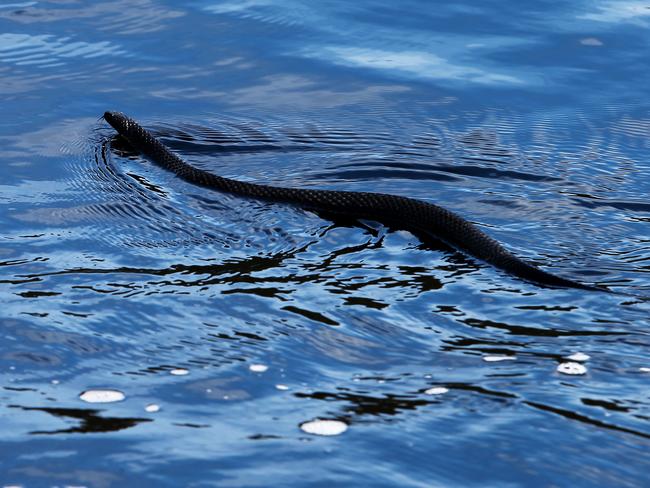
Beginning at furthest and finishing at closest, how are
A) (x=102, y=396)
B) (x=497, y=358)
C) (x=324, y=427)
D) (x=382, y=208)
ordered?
(x=382, y=208)
(x=497, y=358)
(x=102, y=396)
(x=324, y=427)

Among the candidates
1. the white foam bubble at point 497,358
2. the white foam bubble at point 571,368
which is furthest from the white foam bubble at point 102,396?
the white foam bubble at point 571,368

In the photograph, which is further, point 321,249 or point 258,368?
point 321,249

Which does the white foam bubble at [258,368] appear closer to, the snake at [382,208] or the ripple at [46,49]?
the snake at [382,208]

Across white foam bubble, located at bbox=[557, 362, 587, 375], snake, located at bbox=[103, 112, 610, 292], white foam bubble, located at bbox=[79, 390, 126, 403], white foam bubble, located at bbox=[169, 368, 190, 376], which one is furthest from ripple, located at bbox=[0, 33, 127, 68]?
white foam bubble, located at bbox=[557, 362, 587, 375]

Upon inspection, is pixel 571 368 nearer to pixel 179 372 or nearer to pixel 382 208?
pixel 179 372

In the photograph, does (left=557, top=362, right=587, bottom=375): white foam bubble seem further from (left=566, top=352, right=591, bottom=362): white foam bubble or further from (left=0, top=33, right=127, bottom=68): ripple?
(left=0, top=33, right=127, bottom=68): ripple

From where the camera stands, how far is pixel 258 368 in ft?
14.6

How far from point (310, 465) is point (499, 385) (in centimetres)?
92

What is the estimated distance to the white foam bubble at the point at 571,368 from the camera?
14.3 feet

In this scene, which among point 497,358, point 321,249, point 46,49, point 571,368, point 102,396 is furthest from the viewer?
point 46,49

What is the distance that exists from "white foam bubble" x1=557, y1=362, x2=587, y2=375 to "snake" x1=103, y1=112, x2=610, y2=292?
922 mm

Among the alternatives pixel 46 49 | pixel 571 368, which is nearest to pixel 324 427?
pixel 571 368

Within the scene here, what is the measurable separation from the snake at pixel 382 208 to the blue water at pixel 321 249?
0.35 ft

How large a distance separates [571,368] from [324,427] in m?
1.08
